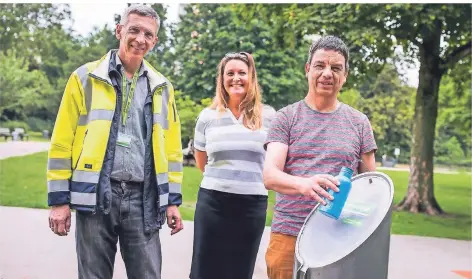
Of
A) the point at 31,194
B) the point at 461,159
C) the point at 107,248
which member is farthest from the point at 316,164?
the point at 461,159

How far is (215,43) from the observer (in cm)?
1730

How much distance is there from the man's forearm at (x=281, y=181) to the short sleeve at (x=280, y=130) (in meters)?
0.13

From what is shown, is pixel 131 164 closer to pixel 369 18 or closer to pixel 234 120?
pixel 234 120

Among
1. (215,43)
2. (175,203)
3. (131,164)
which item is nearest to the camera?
(131,164)

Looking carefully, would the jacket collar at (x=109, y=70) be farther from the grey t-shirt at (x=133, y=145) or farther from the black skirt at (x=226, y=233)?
the black skirt at (x=226, y=233)

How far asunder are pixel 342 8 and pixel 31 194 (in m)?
5.72

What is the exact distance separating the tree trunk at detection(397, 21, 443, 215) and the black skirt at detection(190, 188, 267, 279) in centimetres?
751

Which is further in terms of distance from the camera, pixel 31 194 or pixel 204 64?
pixel 204 64

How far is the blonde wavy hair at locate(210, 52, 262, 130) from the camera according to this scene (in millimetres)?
2826

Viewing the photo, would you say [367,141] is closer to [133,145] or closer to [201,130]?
[133,145]

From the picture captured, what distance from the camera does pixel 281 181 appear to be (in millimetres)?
1746

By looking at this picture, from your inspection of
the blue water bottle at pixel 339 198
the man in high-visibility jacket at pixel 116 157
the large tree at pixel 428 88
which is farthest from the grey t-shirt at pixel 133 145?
the large tree at pixel 428 88

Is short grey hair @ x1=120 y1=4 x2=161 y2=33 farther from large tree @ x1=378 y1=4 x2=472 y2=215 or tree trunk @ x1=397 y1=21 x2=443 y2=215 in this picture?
tree trunk @ x1=397 y1=21 x2=443 y2=215

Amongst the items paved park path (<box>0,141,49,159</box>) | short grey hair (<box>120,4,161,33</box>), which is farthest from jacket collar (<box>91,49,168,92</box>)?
paved park path (<box>0,141,49,159</box>)
